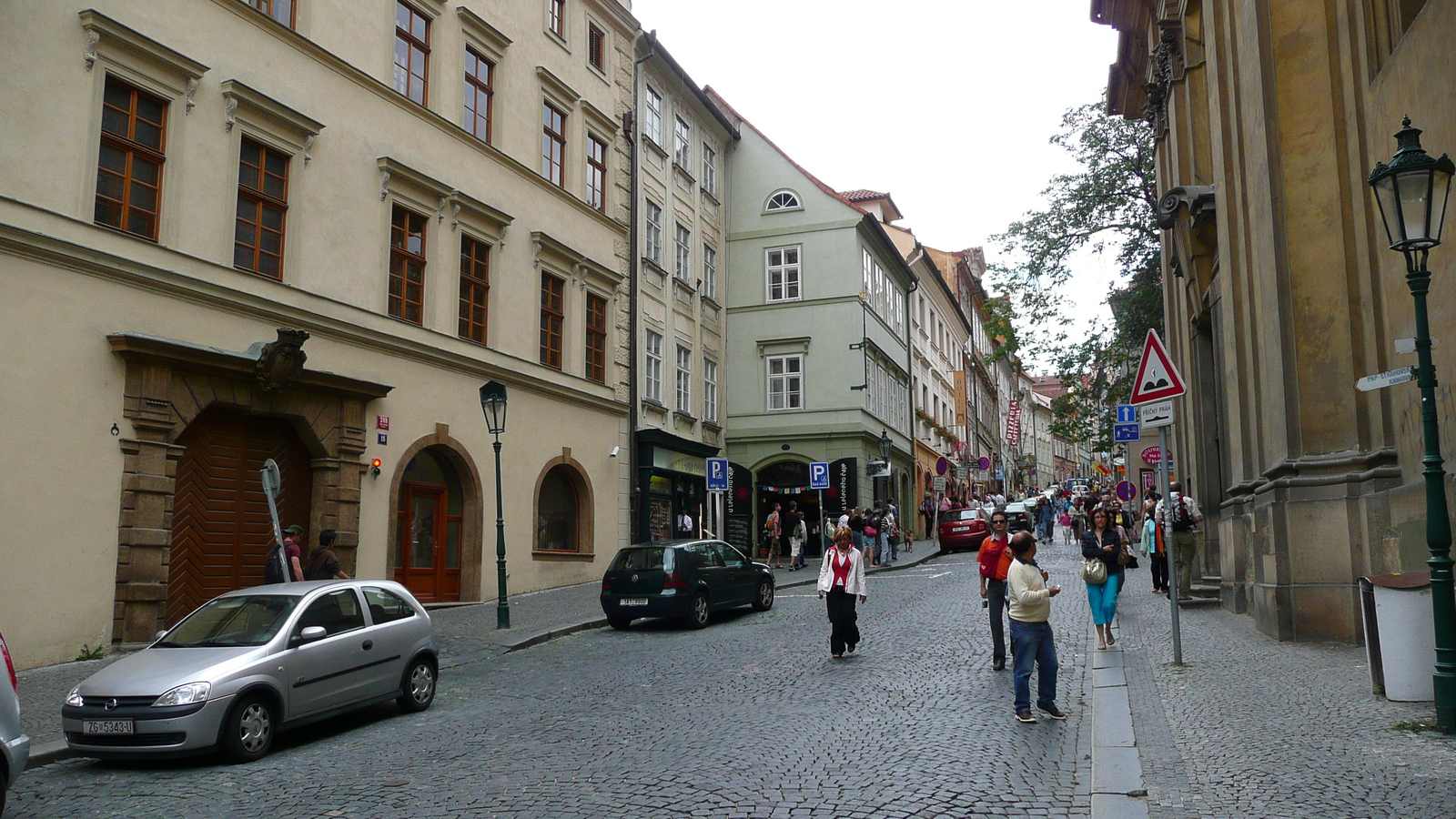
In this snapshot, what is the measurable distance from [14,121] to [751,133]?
2879 centimetres

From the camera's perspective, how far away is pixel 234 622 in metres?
10.0

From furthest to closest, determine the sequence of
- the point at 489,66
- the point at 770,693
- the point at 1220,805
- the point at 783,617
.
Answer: the point at 489,66
the point at 783,617
the point at 770,693
the point at 1220,805

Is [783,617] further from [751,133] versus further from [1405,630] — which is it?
[751,133]

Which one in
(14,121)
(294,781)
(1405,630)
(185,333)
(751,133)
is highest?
(751,133)

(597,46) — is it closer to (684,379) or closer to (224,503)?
(684,379)

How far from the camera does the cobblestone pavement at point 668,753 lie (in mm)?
7145

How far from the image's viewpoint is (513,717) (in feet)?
34.2

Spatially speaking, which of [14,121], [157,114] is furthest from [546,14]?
[14,121]

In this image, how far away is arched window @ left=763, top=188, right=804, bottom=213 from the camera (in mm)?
39844

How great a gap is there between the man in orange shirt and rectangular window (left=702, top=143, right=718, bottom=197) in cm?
2538

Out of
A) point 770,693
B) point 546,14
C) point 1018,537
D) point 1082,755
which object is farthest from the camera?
point 546,14

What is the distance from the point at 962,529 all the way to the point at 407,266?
25336mm

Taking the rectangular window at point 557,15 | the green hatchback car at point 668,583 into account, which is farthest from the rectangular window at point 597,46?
the green hatchback car at point 668,583

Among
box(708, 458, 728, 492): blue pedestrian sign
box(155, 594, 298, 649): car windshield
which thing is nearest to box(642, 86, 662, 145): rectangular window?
box(708, 458, 728, 492): blue pedestrian sign
